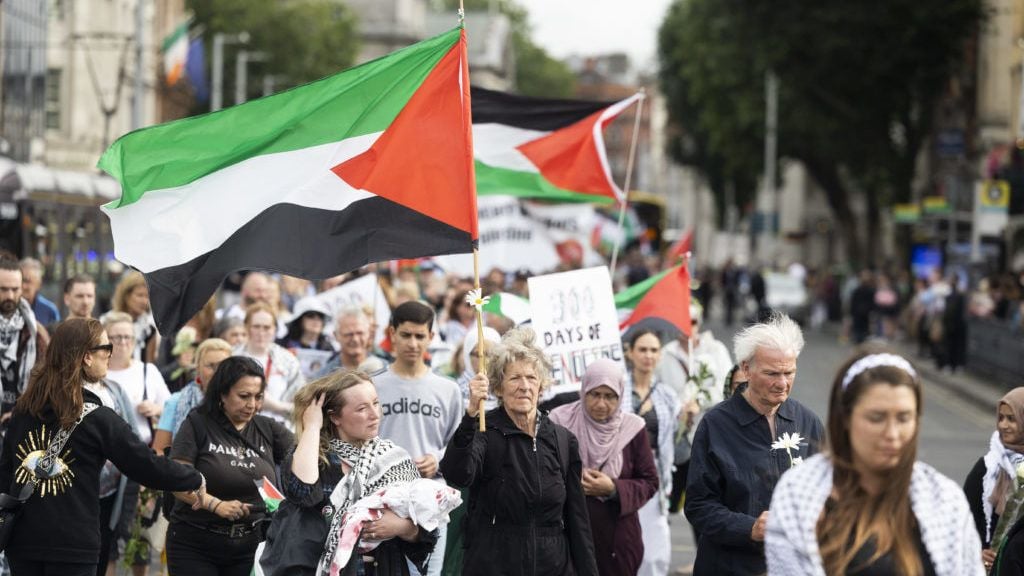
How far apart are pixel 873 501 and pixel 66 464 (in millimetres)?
3529

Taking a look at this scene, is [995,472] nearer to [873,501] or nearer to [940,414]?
[873,501]

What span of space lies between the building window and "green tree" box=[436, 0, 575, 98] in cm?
8936

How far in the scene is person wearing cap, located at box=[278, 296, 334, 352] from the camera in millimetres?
11562

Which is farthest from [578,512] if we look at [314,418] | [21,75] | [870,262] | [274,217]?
[870,262]

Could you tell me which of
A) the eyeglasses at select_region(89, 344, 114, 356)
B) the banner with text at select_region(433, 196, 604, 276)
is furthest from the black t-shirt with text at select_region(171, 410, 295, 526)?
the banner with text at select_region(433, 196, 604, 276)

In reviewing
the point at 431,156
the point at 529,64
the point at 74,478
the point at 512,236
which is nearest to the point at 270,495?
the point at 74,478

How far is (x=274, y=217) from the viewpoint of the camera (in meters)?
7.84

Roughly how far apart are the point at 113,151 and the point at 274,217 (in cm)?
78

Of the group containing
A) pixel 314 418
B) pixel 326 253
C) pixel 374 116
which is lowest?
pixel 314 418

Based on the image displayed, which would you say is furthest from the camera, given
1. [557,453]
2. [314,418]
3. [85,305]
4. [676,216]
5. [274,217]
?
[676,216]

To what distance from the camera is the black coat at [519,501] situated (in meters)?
6.80

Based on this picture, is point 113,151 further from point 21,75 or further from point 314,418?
point 21,75

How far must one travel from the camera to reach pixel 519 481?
22.4 feet

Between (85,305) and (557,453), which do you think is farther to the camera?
(85,305)
